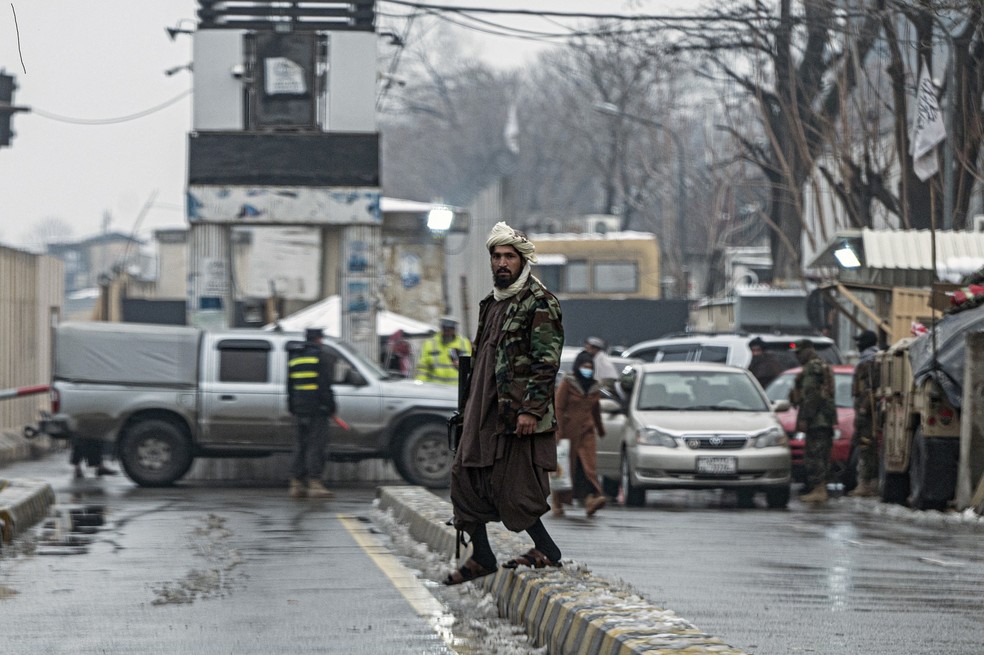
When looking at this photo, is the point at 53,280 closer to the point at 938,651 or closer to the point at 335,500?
the point at 335,500

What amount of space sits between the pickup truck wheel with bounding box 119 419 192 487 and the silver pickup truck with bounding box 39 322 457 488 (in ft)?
0.04

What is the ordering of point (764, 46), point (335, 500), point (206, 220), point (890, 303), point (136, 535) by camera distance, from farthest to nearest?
point (764, 46) → point (206, 220) → point (890, 303) → point (335, 500) → point (136, 535)

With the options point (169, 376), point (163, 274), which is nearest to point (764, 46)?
point (169, 376)

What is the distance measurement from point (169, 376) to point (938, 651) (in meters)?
13.8

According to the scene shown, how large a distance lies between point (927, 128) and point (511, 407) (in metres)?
14.8

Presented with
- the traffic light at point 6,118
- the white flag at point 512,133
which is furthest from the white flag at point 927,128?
the white flag at point 512,133

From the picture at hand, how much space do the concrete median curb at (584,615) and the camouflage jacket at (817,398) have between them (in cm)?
887

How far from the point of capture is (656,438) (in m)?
17.7

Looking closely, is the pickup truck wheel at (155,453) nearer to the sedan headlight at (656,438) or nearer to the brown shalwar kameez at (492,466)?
the sedan headlight at (656,438)

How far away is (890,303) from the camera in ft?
76.4

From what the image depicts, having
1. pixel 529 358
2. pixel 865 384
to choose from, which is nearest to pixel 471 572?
pixel 529 358

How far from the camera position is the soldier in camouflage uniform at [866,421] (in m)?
18.9

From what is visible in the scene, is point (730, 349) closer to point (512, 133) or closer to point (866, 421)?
point (866, 421)

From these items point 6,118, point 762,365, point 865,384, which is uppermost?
point 6,118
